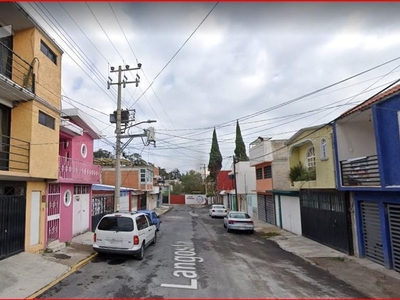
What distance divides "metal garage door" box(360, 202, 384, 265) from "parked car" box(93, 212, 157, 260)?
28.1 feet

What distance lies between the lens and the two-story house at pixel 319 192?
12.2m

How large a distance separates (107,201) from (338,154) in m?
16.4

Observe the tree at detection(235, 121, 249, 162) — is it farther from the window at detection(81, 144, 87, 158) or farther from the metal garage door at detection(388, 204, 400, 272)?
the metal garage door at detection(388, 204, 400, 272)

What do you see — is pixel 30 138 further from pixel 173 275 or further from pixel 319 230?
pixel 319 230

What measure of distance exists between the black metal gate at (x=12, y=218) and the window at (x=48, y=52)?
17.6 feet

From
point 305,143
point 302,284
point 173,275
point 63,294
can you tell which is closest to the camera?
point 63,294

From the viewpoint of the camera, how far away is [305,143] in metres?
16.3

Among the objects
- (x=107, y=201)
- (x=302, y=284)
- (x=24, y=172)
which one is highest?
(x=24, y=172)

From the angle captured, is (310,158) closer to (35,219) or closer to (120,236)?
(120,236)

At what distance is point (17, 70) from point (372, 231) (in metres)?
14.3

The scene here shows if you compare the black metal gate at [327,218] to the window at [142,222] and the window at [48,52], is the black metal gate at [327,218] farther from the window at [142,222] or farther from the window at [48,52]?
the window at [48,52]

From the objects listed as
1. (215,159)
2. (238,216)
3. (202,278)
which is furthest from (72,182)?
(215,159)

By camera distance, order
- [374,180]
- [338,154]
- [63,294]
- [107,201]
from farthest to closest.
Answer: [107,201]
[338,154]
[374,180]
[63,294]

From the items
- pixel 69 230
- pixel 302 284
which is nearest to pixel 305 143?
pixel 302 284
